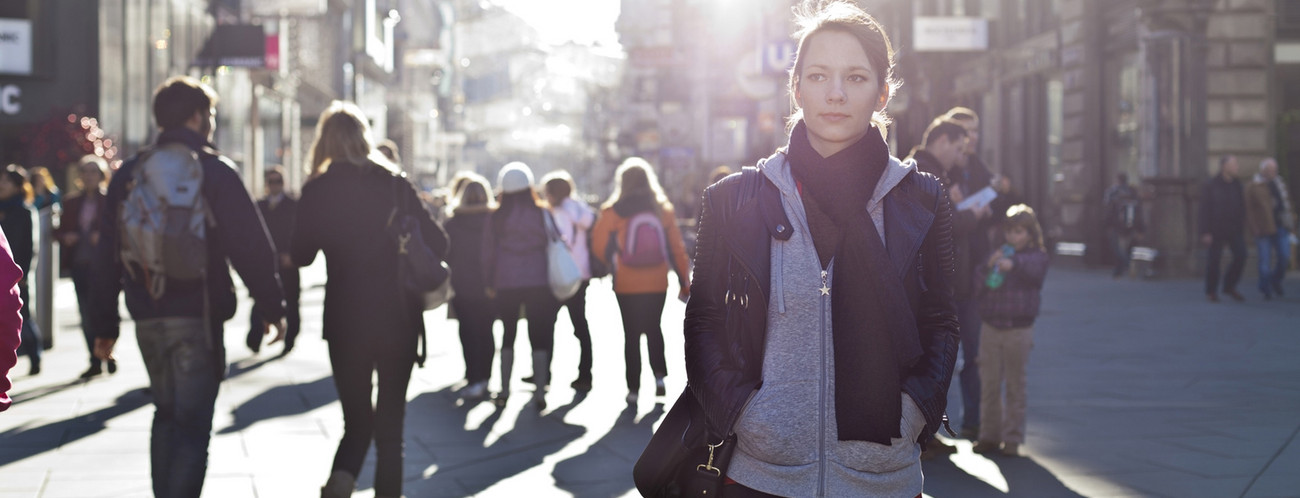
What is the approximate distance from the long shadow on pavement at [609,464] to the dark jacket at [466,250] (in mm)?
1919

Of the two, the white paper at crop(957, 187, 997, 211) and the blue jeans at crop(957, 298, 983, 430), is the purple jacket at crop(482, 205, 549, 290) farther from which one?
the white paper at crop(957, 187, 997, 211)

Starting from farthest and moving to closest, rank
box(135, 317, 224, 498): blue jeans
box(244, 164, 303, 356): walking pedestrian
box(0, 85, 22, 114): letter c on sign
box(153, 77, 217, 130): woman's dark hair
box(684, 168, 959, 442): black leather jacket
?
box(0, 85, 22, 114): letter c on sign → box(244, 164, 303, 356): walking pedestrian → box(153, 77, 217, 130): woman's dark hair → box(135, 317, 224, 498): blue jeans → box(684, 168, 959, 442): black leather jacket

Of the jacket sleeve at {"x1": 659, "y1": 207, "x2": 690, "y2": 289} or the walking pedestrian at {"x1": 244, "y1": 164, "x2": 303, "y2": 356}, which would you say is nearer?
the jacket sleeve at {"x1": 659, "y1": 207, "x2": 690, "y2": 289}

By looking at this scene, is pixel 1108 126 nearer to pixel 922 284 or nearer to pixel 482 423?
pixel 482 423

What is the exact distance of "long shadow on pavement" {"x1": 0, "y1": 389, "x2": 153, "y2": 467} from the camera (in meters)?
7.20

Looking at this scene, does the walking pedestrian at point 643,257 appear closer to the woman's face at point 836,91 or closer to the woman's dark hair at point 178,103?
the woman's dark hair at point 178,103

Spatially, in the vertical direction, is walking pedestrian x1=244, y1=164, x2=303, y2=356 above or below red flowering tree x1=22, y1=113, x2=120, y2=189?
below

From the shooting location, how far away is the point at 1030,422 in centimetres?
788

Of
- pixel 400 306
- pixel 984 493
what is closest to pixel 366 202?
pixel 400 306

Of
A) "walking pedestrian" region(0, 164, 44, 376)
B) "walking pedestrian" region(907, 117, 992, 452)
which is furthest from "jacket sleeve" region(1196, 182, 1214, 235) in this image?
"walking pedestrian" region(0, 164, 44, 376)

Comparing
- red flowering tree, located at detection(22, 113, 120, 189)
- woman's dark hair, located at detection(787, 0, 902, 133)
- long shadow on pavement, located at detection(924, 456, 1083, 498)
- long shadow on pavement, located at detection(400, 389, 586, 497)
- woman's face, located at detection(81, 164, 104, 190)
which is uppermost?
red flowering tree, located at detection(22, 113, 120, 189)

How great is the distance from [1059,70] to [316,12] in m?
30.4

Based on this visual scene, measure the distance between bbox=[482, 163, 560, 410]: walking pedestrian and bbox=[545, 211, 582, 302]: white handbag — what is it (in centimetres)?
5

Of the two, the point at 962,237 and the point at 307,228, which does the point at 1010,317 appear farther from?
the point at 307,228
